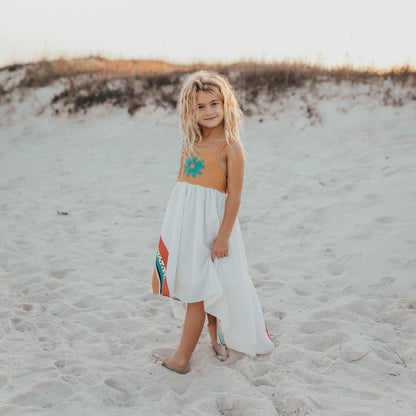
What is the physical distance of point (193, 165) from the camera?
2461 millimetres

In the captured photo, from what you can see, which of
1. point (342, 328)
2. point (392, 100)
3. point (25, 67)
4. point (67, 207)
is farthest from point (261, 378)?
point (25, 67)

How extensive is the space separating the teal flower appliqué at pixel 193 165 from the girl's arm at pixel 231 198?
162 millimetres

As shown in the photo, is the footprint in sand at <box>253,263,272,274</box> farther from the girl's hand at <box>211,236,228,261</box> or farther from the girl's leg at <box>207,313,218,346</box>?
the girl's hand at <box>211,236,228,261</box>

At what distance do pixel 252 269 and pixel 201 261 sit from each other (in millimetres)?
2026

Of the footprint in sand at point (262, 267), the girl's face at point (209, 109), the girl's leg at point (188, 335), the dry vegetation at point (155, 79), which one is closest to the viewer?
the girl's face at point (209, 109)

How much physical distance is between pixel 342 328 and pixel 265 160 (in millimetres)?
4805

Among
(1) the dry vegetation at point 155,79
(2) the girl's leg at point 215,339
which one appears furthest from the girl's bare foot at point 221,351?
(1) the dry vegetation at point 155,79

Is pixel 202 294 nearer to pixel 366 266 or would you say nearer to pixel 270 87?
pixel 366 266

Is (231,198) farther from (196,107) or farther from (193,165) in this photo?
(196,107)

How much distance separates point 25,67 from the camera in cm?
1263

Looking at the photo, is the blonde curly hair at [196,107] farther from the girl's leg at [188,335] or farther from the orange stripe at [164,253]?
the girl's leg at [188,335]

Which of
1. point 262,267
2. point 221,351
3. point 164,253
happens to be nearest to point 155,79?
point 262,267

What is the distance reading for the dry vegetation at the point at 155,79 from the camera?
8993 mm

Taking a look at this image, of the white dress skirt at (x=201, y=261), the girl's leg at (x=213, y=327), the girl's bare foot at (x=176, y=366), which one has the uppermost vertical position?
the white dress skirt at (x=201, y=261)
